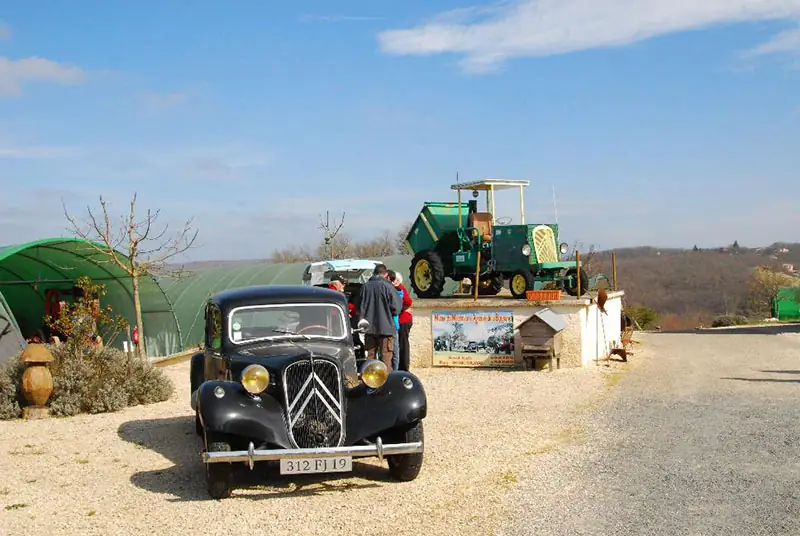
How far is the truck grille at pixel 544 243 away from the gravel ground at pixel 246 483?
6.31 metres

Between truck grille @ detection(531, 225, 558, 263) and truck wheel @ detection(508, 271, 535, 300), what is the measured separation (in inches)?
17.6

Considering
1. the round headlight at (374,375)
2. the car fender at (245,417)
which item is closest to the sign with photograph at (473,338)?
the round headlight at (374,375)

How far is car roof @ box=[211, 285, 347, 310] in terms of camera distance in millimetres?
9211

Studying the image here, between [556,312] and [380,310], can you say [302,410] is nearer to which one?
[380,310]

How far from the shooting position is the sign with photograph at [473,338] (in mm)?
17188

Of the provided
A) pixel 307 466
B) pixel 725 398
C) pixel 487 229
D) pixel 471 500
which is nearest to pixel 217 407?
pixel 307 466

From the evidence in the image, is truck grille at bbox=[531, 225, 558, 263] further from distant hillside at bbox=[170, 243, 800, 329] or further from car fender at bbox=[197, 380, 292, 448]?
distant hillside at bbox=[170, 243, 800, 329]

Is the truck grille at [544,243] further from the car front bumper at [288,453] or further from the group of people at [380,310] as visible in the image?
the car front bumper at [288,453]

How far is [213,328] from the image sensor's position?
965 cm

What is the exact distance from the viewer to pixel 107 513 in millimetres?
7168

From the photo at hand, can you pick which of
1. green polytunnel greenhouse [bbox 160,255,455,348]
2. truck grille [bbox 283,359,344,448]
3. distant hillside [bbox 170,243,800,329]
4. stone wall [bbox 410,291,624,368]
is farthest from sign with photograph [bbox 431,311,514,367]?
distant hillside [bbox 170,243,800,329]

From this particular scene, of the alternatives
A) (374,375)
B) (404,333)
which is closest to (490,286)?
(404,333)

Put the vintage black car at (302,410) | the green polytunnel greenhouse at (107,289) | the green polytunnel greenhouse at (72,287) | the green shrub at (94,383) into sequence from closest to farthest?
1. the vintage black car at (302,410)
2. the green shrub at (94,383)
3. the green polytunnel greenhouse at (107,289)
4. the green polytunnel greenhouse at (72,287)

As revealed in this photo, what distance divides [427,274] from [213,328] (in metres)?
10.6
